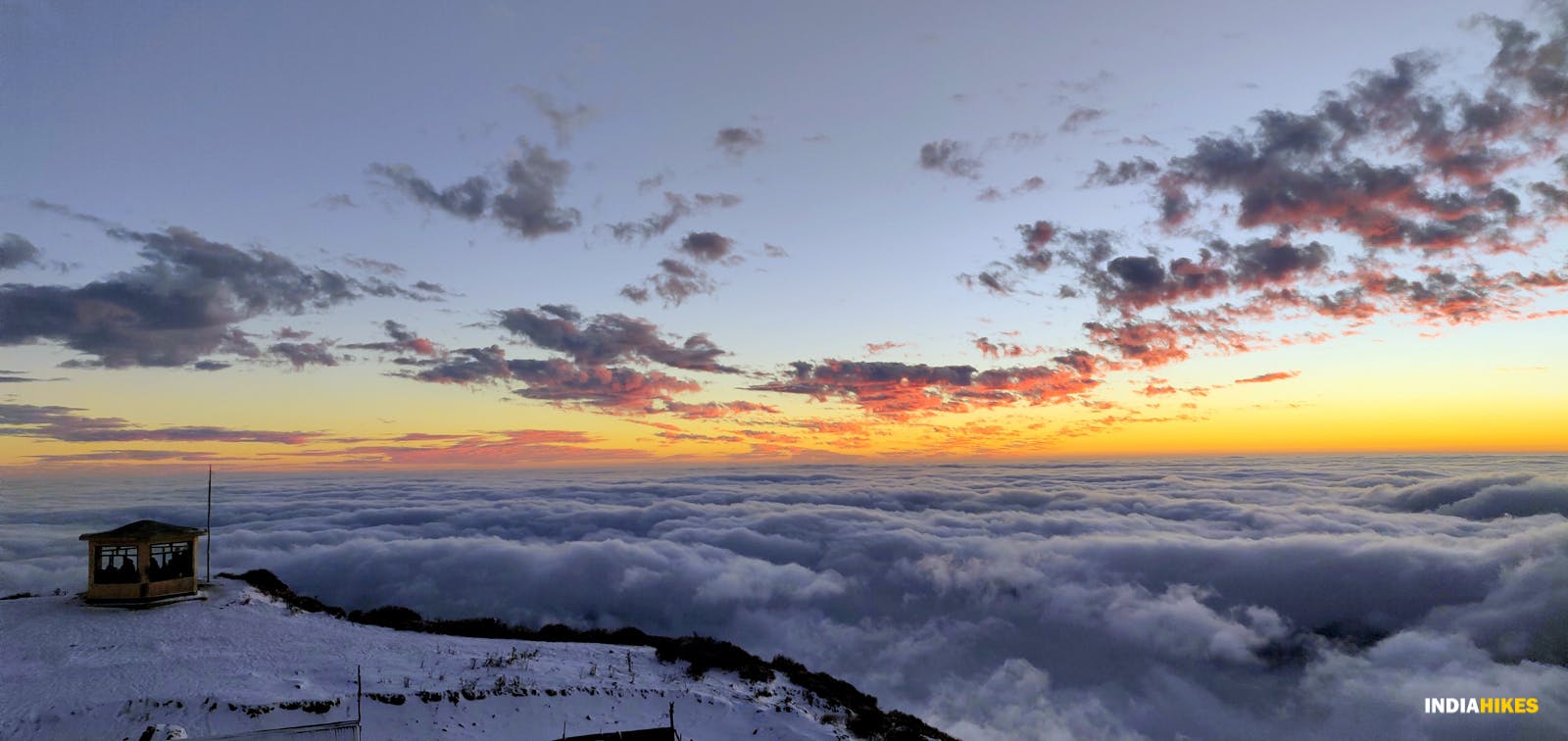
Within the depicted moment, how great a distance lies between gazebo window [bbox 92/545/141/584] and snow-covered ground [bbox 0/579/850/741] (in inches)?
56.2

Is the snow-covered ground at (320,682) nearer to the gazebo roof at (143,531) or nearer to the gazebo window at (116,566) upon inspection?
the gazebo window at (116,566)

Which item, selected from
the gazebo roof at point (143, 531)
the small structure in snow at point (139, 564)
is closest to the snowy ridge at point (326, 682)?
the small structure in snow at point (139, 564)

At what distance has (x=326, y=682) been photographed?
793 inches

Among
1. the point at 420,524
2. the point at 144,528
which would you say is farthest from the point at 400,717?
the point at 420,524

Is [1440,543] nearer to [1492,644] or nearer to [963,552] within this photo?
[1492,644]

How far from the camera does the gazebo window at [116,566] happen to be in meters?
27.5

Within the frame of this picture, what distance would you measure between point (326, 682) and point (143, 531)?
603 inches

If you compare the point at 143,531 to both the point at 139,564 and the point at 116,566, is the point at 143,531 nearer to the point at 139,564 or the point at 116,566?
the point at 139,564

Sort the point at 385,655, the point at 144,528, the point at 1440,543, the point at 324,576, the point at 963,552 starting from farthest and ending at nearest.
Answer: the point at 963,552 < the point at 1440,543 < the point at 324,576 < the point at 144,528 < the point at 385,655

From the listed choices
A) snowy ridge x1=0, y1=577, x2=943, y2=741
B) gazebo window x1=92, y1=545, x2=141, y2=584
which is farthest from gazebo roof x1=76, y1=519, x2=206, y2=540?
snowy ridge x1=0, y1=577, x2=943, y2=741

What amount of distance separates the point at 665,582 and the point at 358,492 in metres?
126

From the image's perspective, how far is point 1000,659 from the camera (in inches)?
3494

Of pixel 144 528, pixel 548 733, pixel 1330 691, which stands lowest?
pixel 1330 691

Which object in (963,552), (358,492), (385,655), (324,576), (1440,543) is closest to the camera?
(385,655)
